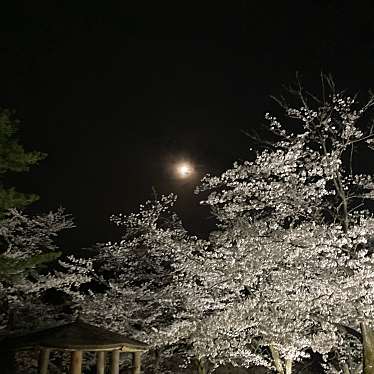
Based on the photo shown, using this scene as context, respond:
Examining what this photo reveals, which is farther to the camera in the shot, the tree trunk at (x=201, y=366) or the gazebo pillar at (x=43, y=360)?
the tree trunk at (x=201, y=366)

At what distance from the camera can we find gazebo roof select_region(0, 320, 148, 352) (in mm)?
7082

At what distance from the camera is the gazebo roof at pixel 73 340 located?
7.08 m

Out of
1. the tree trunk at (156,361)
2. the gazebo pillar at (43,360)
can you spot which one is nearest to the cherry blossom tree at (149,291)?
the tree trunk at (156,361)

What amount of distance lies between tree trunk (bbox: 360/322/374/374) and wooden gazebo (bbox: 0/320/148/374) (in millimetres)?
4428

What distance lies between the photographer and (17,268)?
8.32m

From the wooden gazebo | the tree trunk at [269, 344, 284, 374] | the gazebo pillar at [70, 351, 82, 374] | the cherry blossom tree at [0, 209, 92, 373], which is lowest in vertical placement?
the gazebo pillar at [70, 351, 82, 374]

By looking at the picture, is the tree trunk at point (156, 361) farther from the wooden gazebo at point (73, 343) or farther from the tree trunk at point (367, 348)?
the tree trunk at point (367, 348)

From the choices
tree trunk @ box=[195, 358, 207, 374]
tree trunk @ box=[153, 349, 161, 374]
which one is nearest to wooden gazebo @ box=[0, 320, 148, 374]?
tree trunk @ box=[153, 349, 161, 374]

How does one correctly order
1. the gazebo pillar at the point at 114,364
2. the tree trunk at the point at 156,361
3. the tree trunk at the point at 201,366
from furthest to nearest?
the tree trunk at the point at 201,366 → the tree trunk at the point at 156,361 → the gazebo pillar at the point at 114,364

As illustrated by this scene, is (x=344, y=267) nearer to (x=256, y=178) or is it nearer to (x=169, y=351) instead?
(x=256, y=178)

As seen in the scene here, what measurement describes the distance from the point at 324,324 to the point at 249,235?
2.46 metres

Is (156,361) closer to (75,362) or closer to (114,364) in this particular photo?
(114,364)

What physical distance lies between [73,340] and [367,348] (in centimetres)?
549

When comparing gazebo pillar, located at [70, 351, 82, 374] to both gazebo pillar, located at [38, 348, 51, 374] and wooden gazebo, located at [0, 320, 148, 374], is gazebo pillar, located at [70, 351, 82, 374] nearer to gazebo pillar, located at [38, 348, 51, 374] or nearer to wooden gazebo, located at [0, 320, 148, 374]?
wooden gazebo, located at [0, 320, 148, 374]
